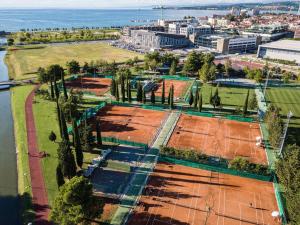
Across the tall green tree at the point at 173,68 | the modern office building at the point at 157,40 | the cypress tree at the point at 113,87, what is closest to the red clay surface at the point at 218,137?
the cypress tree at the point at 113,87

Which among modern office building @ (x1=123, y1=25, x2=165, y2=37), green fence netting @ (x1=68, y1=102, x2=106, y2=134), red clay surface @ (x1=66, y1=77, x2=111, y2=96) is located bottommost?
green fence netting @ (x1=68, y1=102, x2=106, y2=134)

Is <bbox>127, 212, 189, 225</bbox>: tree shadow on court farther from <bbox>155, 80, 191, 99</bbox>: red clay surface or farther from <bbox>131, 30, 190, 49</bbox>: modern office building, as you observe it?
<bbox>131, 30, 190, 49</bbox>: modern office building

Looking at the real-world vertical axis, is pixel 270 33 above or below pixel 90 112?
above

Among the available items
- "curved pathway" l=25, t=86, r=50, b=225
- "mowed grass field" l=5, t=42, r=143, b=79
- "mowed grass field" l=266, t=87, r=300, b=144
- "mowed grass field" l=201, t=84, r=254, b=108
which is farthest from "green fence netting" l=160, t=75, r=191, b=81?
"curved pathway" l=25, t=86, r=50, b=225

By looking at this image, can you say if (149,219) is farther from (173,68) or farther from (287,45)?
(287,45)

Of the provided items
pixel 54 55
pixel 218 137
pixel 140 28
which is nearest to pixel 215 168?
pixel 218 137

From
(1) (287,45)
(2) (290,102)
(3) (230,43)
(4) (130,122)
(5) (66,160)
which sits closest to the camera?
(5) (66,160)
